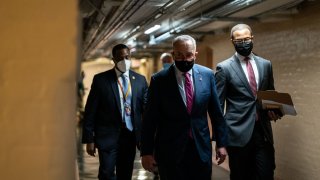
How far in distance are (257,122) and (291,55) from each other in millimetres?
1897

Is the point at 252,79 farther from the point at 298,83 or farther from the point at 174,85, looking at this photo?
the point at 298,83

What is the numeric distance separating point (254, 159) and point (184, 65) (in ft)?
4.21

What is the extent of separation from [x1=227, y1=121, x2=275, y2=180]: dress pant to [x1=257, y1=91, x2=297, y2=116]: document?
0.21 metres

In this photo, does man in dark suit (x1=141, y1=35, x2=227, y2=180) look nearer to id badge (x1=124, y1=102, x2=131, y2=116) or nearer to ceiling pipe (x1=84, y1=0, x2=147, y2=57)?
id badge (x1=124, y1=102, x2=131, y2=116)

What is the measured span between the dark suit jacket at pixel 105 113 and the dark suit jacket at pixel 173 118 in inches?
36.4

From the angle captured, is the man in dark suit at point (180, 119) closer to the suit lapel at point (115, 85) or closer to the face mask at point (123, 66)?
the suit lapel at point (115, 85)

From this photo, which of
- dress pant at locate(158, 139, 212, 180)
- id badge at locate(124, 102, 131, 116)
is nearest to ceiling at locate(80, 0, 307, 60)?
id badge at locate(124, 102, 131, 116)

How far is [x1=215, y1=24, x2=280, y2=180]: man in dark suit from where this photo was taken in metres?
3.87

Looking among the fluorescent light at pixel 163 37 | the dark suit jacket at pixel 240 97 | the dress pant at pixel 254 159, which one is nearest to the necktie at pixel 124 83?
the dark suit jacket at pixel 240 97

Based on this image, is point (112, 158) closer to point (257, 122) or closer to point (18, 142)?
point (257, 122)

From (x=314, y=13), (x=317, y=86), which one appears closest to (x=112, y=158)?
(x=317, y=86)

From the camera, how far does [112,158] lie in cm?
408

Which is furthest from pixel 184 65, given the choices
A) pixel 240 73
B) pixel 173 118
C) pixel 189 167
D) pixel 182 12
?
pixel 182 12

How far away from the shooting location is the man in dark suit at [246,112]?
3.87 metres
